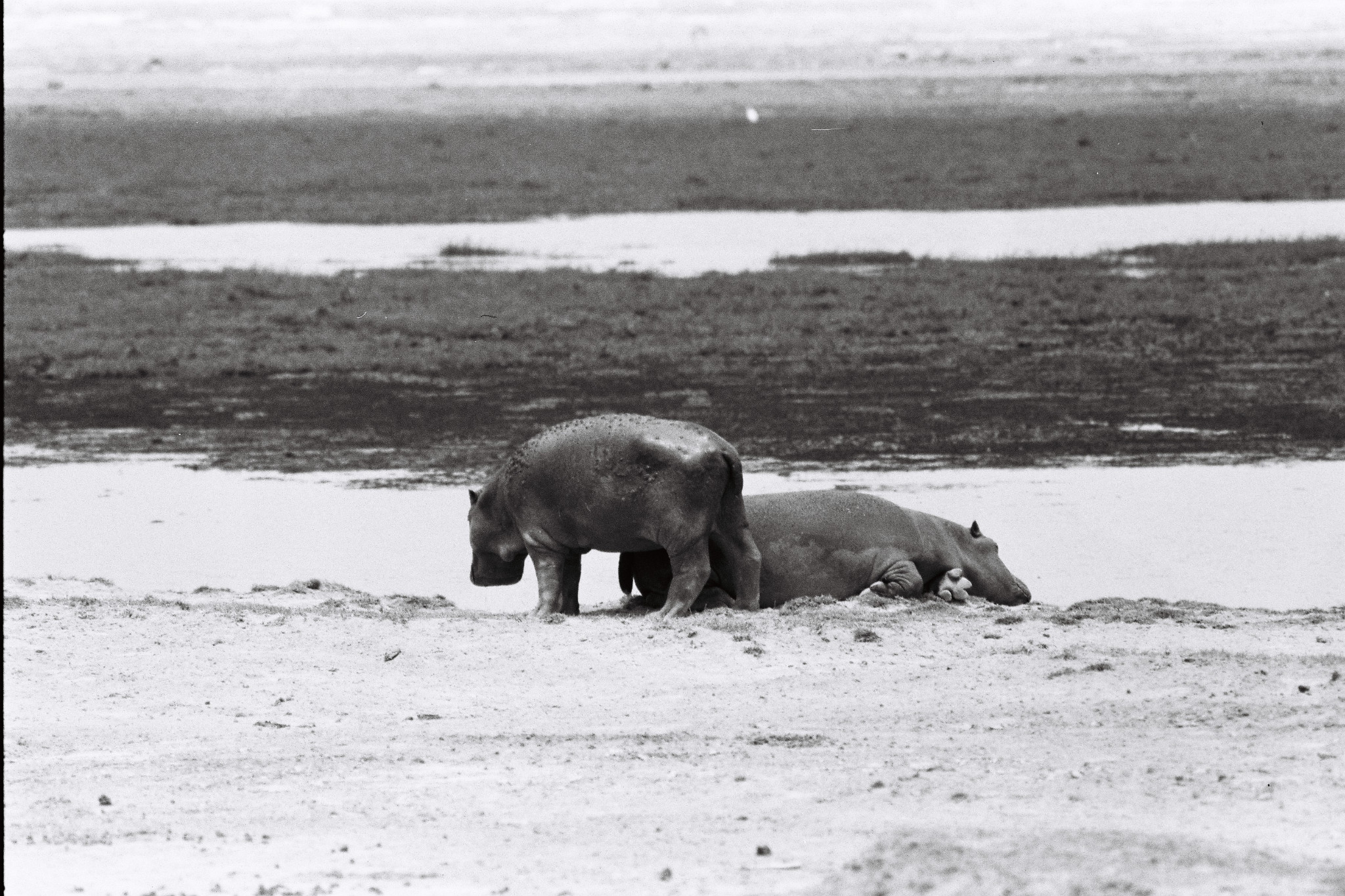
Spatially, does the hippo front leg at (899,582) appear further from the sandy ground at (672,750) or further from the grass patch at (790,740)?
the grass patch at (790,740)

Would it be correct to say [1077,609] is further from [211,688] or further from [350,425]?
[350,425]

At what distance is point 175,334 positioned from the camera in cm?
2003

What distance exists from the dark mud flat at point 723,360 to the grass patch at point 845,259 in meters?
0.46

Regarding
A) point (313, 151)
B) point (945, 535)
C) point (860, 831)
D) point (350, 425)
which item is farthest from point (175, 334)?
point (313, 151)

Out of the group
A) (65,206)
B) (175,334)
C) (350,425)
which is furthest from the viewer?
(65,206)

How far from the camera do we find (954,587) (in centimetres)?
984

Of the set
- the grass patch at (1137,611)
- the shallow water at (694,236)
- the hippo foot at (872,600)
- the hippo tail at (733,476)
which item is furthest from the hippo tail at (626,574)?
the shallow water at (694,236)

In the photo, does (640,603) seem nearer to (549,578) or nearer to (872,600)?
(549,578)

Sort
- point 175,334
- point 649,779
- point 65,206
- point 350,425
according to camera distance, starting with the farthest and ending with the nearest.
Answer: point 65,206, point 175,334, point 350,425, point 649,779

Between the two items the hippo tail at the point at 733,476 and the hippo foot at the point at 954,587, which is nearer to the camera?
the hippo tail at the point at 733,476

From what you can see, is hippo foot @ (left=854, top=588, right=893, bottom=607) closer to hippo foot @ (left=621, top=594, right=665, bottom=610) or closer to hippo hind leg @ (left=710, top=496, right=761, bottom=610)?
hippo hind leg @ (left=710, top=496, right=761, bottom=610)

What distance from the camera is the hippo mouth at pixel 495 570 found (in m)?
10.1

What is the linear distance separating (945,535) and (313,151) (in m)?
32.5

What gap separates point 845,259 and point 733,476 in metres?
14.8
